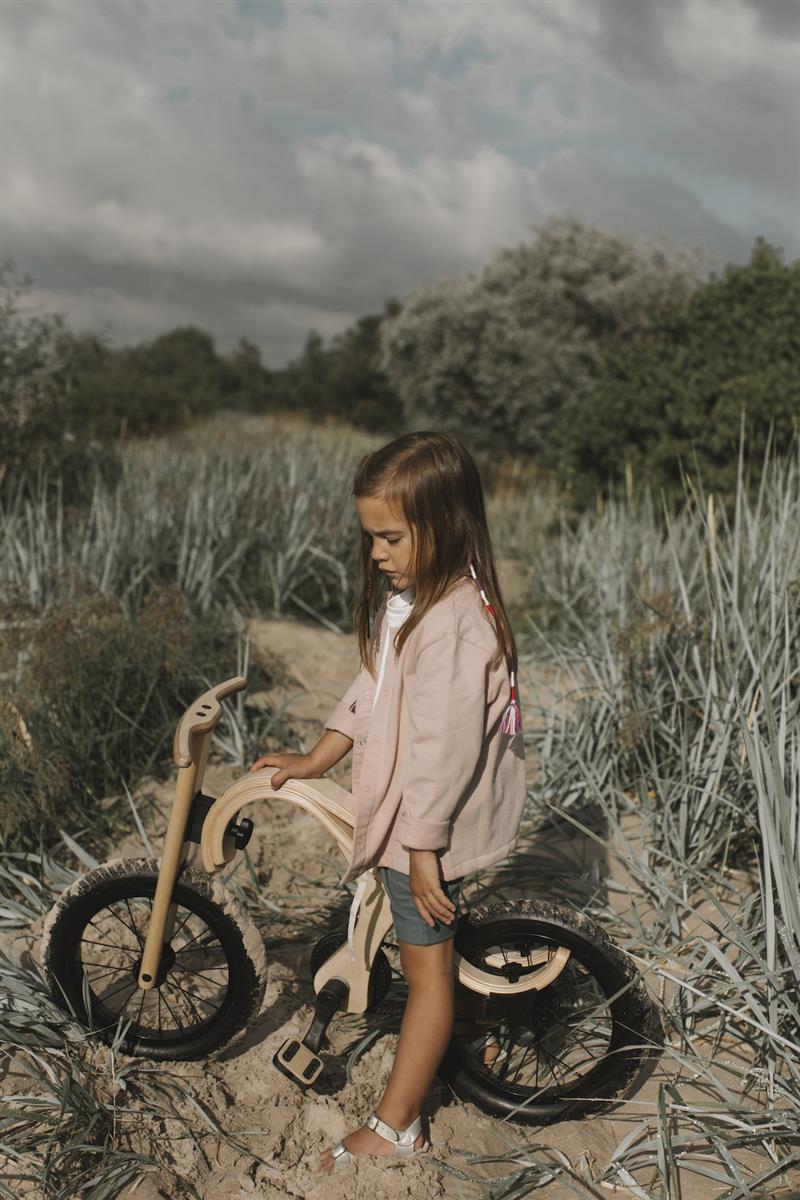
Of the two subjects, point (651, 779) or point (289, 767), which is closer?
point (289, 767)

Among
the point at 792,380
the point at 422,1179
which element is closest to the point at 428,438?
the point at 422,1179

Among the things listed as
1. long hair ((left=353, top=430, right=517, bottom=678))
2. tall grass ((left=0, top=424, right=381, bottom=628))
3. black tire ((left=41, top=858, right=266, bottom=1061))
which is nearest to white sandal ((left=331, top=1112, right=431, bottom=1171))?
black tire ((left=41, top=858, right=266, bottom=1061))

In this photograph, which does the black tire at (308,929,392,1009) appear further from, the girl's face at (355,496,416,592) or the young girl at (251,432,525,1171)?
the girl's face at (355,496,416,592)

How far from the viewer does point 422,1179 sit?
6.70ft

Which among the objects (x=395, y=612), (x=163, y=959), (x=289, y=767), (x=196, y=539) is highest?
(x=395, y=612)

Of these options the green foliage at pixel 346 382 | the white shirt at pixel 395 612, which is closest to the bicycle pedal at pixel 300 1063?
the white shirt at pixel 395 612

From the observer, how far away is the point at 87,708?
12.0 ft

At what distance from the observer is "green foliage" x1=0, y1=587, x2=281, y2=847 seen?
125 inches

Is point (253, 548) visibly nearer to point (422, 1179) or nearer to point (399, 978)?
point (399, 978)

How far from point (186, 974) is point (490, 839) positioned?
3.98ft

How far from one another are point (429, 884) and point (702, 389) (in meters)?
5.96

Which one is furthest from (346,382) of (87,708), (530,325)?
(87,708)

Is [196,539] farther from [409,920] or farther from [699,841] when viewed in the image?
[409,920]

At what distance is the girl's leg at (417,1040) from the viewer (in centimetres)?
203
